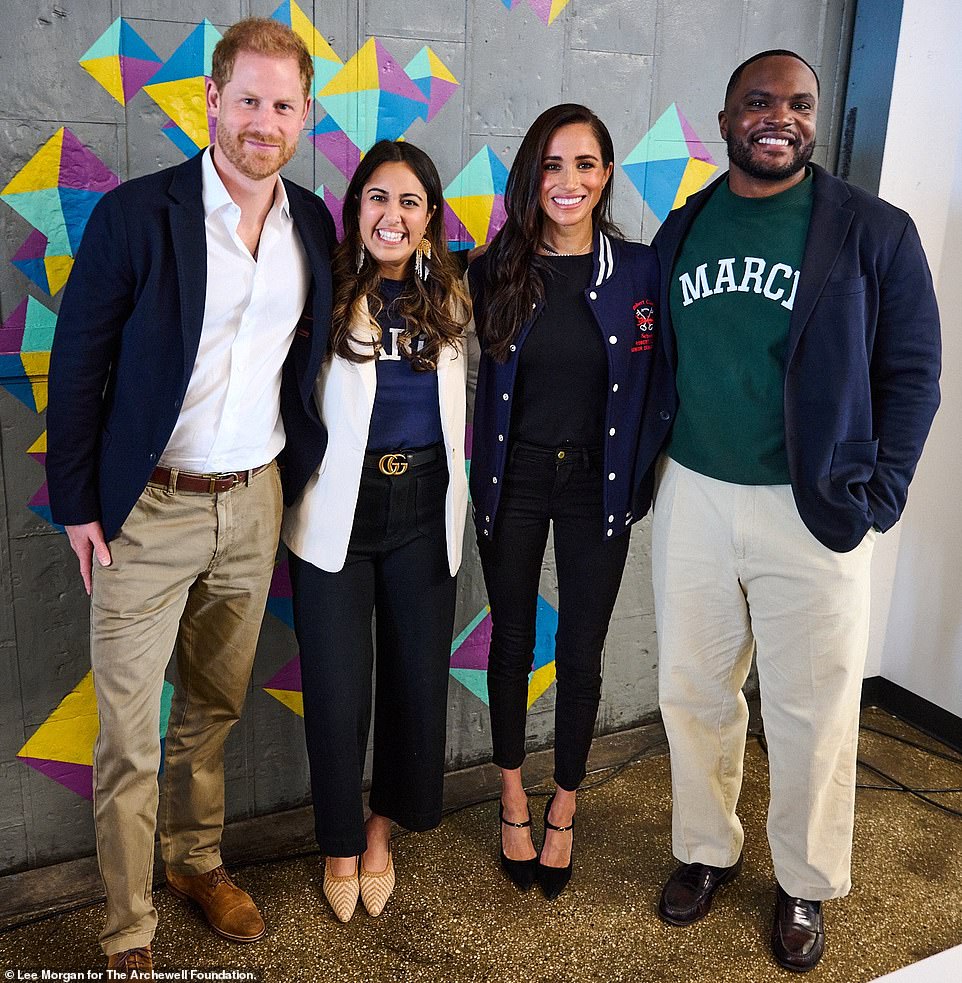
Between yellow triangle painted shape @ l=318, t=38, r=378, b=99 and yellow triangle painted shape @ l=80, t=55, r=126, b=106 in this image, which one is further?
yellow triangle painted shape @ l=318, t=38, r=378, b=99

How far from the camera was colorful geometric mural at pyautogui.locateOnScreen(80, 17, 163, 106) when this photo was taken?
216 cm

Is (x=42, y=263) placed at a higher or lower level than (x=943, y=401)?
higher

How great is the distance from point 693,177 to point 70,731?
232cm

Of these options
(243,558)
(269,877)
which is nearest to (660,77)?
(243,558)

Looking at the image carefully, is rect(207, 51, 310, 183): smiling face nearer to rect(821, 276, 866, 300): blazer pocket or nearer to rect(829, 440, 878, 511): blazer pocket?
rect(821, 276, 866, 300): blazer pocket

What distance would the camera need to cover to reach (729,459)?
7.04 feet

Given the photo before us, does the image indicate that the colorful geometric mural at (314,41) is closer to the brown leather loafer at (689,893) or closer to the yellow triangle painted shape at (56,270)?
the yellow triangle painted shape at (56,270)

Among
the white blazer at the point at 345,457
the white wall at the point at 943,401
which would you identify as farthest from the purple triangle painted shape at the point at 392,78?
the white wall at the point at 943,401

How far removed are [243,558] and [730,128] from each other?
1414mm

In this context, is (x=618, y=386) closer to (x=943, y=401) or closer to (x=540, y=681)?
(x=540, y=681)

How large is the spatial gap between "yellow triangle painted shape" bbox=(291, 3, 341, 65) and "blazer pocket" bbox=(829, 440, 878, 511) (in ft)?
4.95

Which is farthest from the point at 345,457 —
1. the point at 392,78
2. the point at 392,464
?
the point at 392,78

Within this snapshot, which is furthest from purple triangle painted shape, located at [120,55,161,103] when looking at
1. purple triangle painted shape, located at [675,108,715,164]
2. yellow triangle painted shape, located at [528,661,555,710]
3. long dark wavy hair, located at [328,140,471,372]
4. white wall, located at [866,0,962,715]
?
white wall, located at [866,0,962,715]

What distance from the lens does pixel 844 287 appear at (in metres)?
2.02
